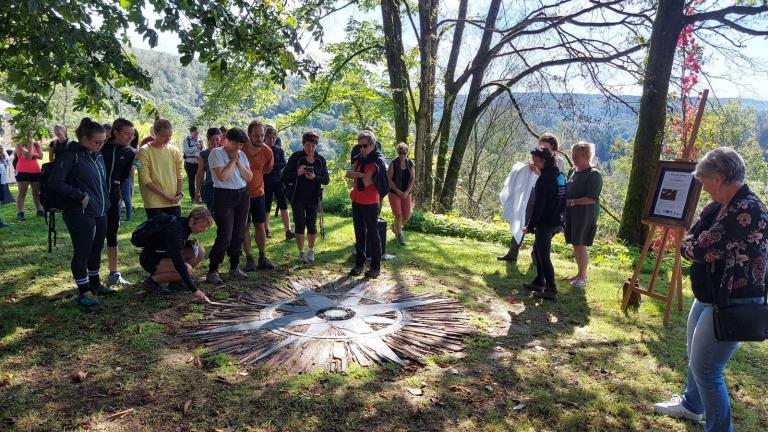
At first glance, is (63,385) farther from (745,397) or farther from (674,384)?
(745,397)

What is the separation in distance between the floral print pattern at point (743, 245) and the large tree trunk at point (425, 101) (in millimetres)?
9175

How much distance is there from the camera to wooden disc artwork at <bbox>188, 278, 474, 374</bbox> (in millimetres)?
3900

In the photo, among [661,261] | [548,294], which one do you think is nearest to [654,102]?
[661,261]

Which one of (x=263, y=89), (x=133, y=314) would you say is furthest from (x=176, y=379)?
(x=263, y=89)

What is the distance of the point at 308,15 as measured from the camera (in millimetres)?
9477

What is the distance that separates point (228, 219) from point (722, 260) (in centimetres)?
462

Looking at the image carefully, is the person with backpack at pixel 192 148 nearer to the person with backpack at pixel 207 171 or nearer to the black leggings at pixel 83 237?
the person with backpack at pixel 207 171

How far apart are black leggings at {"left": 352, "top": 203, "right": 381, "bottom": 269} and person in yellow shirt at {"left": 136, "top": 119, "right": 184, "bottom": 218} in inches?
85.3

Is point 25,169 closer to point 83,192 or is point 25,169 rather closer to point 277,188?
point 277,188

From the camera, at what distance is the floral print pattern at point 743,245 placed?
8.46 feet

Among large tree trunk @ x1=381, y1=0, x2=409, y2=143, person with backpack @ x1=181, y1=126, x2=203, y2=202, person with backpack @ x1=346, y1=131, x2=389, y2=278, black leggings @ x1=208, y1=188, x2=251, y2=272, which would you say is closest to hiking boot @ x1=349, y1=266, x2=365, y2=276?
person with backpack @ x1=346, y1=131, x2=389, y2=278

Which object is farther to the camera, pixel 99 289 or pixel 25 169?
pixel 25 169

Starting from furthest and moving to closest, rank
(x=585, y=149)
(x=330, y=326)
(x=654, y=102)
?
(x=654, y=102)
(x=585, y=149)
(x=330, y=326)

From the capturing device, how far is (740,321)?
2549mm
